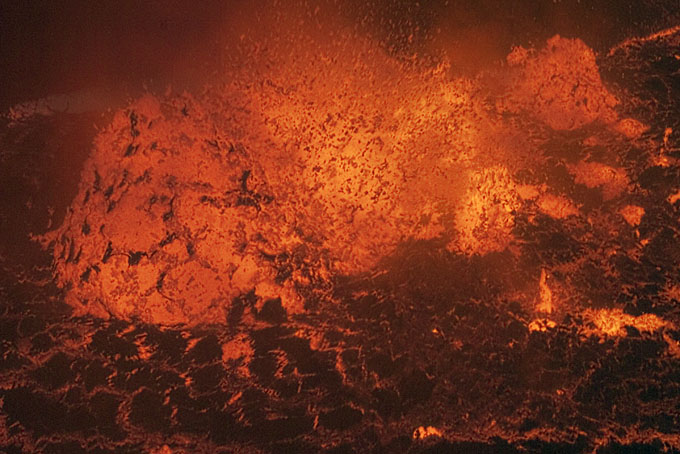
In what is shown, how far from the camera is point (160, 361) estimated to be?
0.82 meters

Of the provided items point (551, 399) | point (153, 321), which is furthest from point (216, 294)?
→ point (551, 399)

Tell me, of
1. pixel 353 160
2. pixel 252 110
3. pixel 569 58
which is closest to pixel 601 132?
pixel 569 58

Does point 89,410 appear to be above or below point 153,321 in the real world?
below

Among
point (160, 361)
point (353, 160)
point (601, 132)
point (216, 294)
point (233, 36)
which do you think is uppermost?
point (233, 36)

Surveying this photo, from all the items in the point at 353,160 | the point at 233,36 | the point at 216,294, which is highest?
the point at 233,36

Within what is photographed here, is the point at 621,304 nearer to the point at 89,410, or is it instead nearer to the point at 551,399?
the point at 551,399

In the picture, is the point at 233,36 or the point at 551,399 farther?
the point at 233,36

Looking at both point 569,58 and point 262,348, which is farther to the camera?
point 569,58

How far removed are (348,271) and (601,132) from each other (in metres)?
0.59

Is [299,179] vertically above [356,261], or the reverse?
[299,179]

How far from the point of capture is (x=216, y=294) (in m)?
0.83

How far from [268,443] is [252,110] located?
2.06 ft

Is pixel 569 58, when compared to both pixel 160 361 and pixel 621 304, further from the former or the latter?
pixel 160 361

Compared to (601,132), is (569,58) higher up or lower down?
higher up
